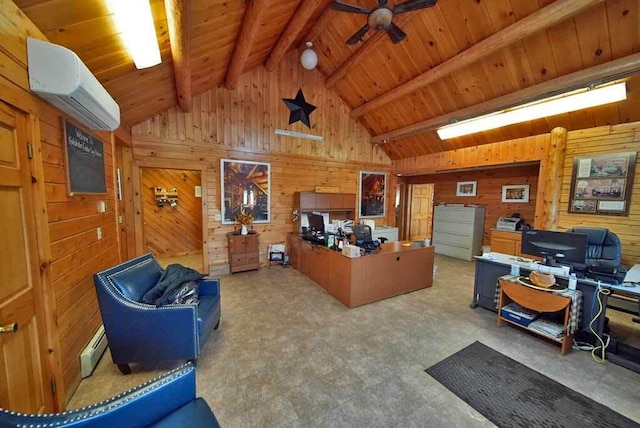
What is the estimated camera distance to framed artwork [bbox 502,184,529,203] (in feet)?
17.3

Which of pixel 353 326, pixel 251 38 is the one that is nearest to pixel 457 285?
pixel 353 326

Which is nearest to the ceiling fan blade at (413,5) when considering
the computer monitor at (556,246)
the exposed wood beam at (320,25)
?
the exposed wood beam at (320,25)

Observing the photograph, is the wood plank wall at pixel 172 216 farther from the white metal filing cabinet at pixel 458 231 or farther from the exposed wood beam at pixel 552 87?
the white metal filing cabinet at pixel 458 231

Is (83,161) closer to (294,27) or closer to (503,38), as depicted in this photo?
(294,27)

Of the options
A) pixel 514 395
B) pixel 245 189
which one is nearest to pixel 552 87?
pixel 514 395

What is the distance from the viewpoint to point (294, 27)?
11.6 ft

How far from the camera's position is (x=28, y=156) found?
1388 mm

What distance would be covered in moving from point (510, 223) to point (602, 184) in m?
1.65

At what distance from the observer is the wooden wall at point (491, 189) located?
521cm

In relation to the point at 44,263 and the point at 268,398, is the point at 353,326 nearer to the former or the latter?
the point at 268,398

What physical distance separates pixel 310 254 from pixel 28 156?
11.3 feet

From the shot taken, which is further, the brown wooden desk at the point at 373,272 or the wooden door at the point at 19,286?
the brown wooden desk at the point at 373,272

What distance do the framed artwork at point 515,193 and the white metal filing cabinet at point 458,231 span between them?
1.86ft

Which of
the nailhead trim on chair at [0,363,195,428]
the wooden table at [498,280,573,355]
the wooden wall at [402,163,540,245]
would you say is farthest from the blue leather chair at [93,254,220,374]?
the wooden wall at [402,163,540,245]
